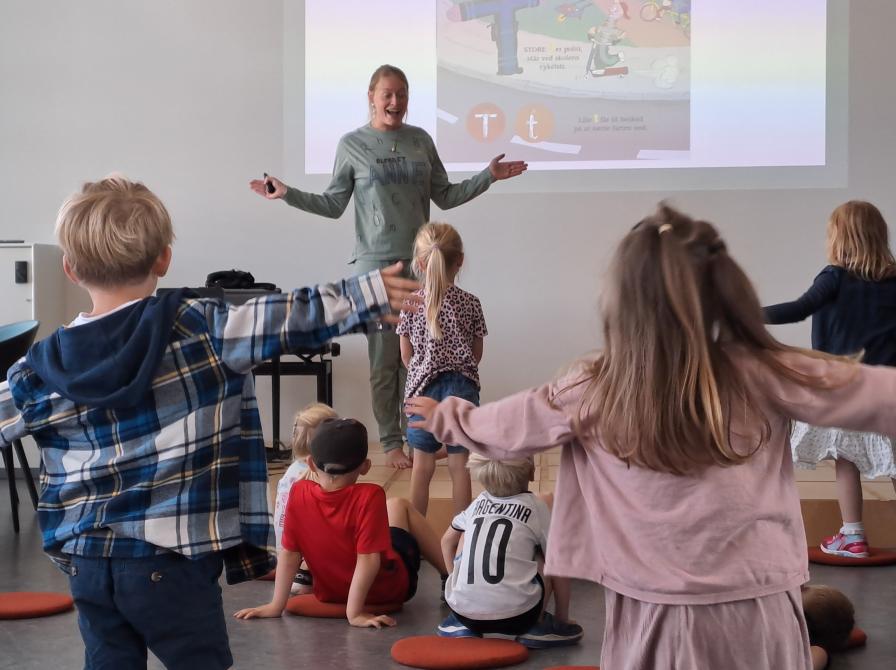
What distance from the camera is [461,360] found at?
3.40 metres

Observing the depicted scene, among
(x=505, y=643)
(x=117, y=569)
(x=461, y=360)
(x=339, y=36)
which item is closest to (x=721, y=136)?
(x=339, y=36)

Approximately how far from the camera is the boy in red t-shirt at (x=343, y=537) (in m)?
2.67

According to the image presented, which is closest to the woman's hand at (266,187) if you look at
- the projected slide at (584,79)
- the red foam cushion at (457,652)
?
the projected slide at (584,79)

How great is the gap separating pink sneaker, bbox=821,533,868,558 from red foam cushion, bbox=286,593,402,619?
5.03 feet

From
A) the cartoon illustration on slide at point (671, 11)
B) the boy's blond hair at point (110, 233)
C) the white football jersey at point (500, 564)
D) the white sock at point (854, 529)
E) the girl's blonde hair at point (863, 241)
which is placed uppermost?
the cartoon illustration on slide at point (671, 11)

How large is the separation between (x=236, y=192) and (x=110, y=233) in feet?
13.9

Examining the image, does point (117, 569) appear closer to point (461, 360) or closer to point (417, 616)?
point (417, 616)

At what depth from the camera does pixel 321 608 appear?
9.46 ft

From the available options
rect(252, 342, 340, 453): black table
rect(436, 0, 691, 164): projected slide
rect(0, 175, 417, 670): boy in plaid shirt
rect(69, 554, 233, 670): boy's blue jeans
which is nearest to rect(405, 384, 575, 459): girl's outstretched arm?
rect(0, 175, 417, 670): boy in plaid shirt

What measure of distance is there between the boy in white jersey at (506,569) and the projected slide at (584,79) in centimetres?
308

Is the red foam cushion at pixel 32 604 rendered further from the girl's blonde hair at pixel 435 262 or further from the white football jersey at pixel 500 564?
the girl's blonde hair at pixel 435 262

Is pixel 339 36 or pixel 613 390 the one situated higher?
pixel 339 36

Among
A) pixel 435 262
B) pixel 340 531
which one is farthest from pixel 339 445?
pixel 435 262

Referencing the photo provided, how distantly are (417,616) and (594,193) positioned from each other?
3066mm
